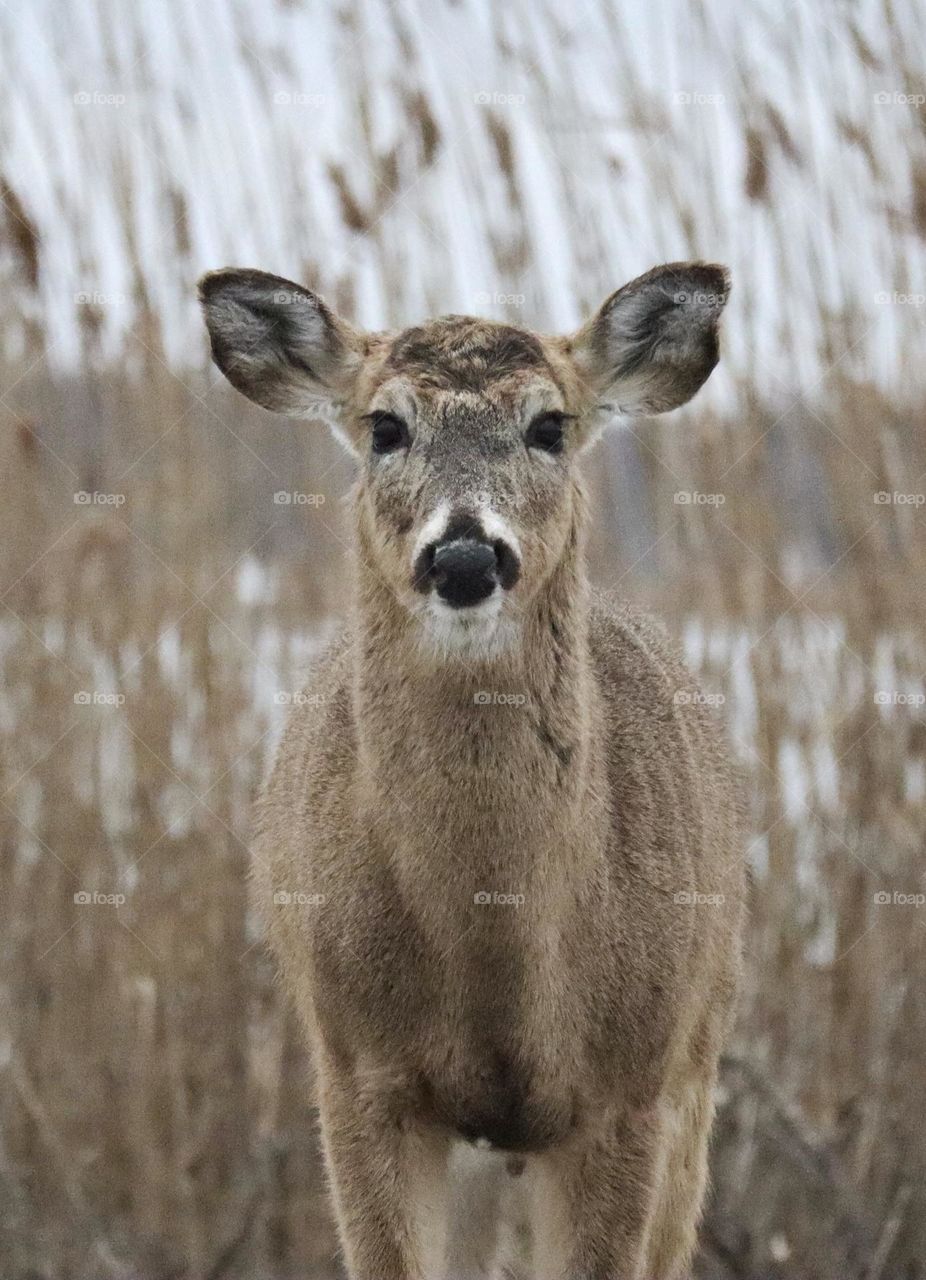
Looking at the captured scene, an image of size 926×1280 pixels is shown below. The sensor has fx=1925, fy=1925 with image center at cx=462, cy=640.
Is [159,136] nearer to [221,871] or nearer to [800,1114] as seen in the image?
[221,871]

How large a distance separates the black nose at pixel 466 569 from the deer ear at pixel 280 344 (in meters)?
1.41

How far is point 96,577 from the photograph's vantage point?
735 centimetres

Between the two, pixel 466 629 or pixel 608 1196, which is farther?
pixel 608 1196

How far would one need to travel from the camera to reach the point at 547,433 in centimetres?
505

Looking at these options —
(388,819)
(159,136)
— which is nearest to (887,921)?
(388,819)

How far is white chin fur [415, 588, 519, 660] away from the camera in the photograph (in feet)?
14.6

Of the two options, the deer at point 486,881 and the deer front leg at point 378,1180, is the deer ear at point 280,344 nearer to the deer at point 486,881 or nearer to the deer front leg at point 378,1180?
the deer at point 486,881

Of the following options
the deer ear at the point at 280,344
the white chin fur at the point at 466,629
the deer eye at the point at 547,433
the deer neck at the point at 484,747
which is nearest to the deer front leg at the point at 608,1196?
the deer neck at the point at 484,747

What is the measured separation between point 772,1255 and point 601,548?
280 cm

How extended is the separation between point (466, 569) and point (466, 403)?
0.76 m

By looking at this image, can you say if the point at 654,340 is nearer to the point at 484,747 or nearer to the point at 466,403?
the point at 466,403

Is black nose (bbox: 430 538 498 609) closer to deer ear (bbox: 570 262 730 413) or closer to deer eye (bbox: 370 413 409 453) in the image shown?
deer eye (bbox: 370 413 409 453)

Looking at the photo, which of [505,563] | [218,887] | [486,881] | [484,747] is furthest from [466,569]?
[218,887]

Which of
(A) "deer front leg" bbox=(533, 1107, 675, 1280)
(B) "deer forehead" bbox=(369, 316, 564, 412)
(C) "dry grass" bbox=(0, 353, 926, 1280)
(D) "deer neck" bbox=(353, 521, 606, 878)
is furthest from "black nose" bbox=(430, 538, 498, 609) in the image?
(C) "dry grass" bbox=(0, 353, 926, 1280)
